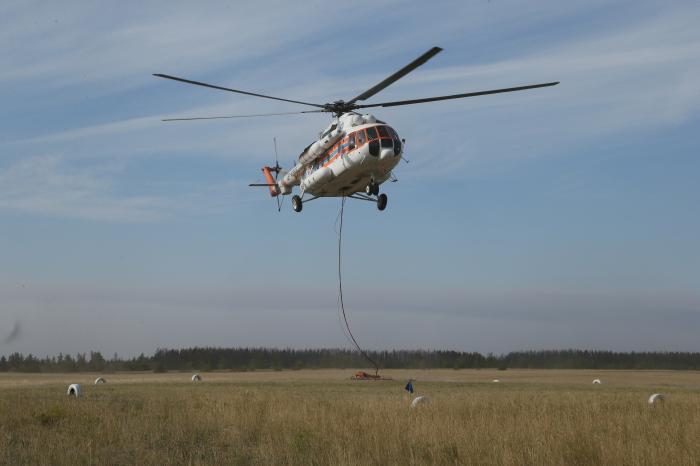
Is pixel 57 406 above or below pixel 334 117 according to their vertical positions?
below

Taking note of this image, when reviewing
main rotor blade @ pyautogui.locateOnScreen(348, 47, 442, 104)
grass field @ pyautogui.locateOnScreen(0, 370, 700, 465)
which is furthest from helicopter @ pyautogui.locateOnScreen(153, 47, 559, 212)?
grass field @ pyautogui.locateOnScreen(0, 370, 700, 465)

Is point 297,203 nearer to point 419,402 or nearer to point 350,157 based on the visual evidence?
point 350,157

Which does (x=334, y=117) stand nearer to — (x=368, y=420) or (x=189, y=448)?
(x=368, y=420)

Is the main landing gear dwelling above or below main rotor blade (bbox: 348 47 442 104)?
below

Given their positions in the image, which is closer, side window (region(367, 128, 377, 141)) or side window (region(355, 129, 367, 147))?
side window (region(367, 128, 377, 141))

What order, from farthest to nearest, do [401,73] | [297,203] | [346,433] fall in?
[297,203], [401,73], [346,433]

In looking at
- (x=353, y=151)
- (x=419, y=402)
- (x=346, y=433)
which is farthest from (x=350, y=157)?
(x=346, y=433)

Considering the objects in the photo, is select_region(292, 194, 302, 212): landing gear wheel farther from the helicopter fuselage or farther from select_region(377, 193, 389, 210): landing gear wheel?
select_region(377, 193, 389, 210): landing gear wheel

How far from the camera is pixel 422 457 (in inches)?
626

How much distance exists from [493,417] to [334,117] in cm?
1449

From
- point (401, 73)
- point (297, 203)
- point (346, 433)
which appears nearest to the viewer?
point (346, 433)

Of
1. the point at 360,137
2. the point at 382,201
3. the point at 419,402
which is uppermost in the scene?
the point at 360,137

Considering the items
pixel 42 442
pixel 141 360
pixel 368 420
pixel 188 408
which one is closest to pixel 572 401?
pixel 368 420

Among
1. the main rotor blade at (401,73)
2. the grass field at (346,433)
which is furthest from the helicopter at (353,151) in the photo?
the grass field at (346,433)
